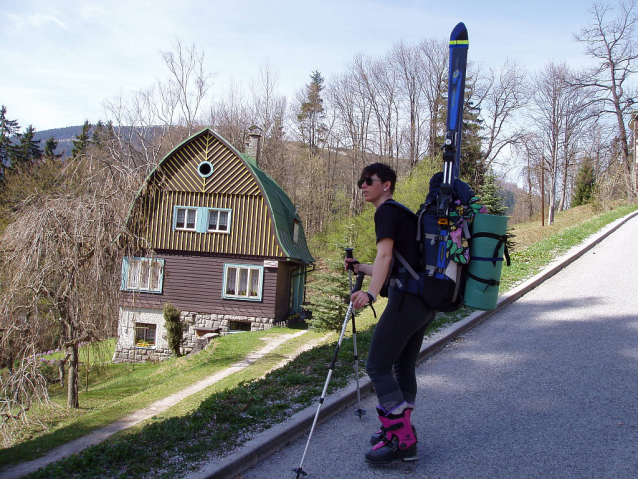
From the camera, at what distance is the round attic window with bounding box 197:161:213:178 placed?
907 inches

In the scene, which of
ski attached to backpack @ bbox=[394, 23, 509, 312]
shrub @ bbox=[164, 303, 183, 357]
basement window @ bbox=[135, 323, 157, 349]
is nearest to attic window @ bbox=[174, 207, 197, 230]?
shrub @ bbox=[164, 303, 183, 357]

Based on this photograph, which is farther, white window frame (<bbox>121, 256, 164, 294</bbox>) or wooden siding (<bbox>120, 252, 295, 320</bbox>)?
wooden siding (<bbox>120, 252, 295, 320</bbox>)

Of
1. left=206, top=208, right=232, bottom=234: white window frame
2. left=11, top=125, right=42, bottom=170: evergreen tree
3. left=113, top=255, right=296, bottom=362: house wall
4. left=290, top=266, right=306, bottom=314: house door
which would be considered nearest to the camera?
left=113, top=255, right=296, bottom=362: house wall

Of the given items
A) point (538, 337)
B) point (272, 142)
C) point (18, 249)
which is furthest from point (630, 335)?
point (272, 142)

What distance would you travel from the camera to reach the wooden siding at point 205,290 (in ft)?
73.7

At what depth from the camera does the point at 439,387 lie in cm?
513

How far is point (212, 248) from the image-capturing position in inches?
897

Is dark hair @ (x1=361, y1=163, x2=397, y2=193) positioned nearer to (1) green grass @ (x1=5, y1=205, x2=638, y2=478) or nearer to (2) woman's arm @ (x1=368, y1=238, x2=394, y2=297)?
(2) woman's arm @ (x1=368, y1=238, x2=394, y2=297)

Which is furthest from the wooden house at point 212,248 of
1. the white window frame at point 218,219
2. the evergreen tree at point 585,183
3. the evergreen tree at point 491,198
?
the evergreen tree at point 585,183

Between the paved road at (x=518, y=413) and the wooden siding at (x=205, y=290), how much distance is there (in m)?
15.4

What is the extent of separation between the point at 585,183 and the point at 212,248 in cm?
4010

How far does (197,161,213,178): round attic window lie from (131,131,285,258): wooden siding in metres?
0.15

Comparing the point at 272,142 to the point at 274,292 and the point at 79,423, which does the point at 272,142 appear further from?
the point at 79,423

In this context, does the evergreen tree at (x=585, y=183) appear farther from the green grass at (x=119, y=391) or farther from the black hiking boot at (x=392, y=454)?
the black hiking boot at (x=392, y=454)
